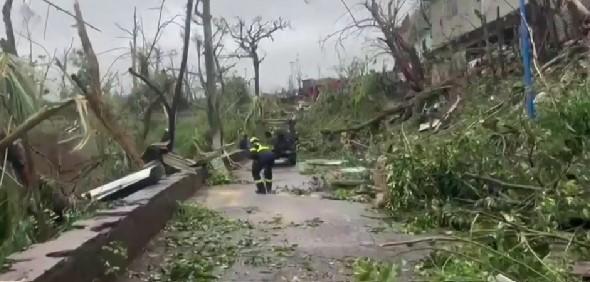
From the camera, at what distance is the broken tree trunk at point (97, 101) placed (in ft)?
20.1

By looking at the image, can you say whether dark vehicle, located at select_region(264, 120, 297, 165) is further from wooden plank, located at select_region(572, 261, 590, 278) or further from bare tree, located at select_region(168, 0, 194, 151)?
wooden plank, located at select_region(572, 261, 590, 278)

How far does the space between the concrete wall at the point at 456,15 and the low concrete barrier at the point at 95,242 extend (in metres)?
17.2

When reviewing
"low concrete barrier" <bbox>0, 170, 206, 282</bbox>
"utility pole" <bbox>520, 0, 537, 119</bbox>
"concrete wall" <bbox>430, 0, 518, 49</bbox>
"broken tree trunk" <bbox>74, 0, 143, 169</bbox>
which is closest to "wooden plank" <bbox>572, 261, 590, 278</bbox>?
"low concrete barrier" <bbox>0, 170, 206, 282</bbox>

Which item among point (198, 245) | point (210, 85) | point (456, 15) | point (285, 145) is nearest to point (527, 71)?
point (198, 245)

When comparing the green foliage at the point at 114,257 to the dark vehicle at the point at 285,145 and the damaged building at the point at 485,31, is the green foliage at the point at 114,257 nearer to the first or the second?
the damaged building at the point at 485,31

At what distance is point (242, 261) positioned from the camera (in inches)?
257

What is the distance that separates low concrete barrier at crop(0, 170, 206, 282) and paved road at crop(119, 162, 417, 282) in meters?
0.33

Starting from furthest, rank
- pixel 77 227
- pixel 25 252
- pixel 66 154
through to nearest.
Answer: pixel 66 154 → pixel 77 227 → pixel 25 252

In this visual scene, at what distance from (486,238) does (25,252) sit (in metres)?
3.22

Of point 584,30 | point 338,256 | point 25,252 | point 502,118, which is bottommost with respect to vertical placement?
point 338,256

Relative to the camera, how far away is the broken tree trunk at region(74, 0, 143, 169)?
6.13 metres

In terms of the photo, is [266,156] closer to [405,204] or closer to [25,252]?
[405,204]

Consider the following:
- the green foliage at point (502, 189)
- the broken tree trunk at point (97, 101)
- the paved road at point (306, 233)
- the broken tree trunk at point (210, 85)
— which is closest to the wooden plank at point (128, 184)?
the broken tree trunk at point (97, 101)

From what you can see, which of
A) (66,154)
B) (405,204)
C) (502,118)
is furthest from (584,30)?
(66,154)
